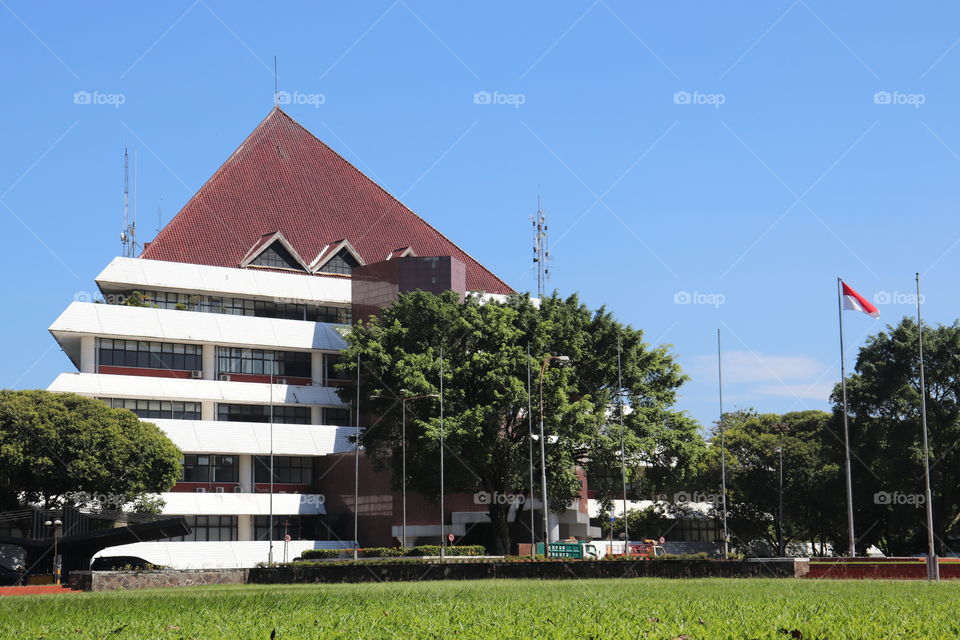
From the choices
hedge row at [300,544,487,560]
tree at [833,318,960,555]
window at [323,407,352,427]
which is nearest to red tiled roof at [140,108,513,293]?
window at [323,407,352,427]

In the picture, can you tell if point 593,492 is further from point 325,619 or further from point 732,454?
point 325,619

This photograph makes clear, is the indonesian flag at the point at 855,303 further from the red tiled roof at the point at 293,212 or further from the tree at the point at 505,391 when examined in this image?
the red tiled roof at the point at 293,212

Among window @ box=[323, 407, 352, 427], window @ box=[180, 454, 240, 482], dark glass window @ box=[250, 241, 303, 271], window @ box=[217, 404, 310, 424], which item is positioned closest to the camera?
window @ box=[180, 454, 240, 482]

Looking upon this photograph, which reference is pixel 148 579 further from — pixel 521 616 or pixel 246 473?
pixel 246 473

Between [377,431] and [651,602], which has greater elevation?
[377,431]

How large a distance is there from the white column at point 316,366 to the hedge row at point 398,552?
12.6 metres

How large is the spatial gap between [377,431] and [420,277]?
37.6ft

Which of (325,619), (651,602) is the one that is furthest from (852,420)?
(325,619)

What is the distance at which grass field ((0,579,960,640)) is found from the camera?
1077 cm

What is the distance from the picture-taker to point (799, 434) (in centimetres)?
7319

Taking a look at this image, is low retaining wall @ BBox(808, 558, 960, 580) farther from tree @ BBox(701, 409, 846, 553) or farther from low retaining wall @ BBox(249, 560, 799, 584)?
tree @ BBox(701, 409, 846, 553)

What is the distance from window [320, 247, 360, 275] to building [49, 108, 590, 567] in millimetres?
84

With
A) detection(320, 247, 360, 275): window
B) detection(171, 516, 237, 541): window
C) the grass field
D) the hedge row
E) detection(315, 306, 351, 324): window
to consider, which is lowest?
the hedge row

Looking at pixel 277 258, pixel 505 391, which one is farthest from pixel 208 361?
pixel 505 391
